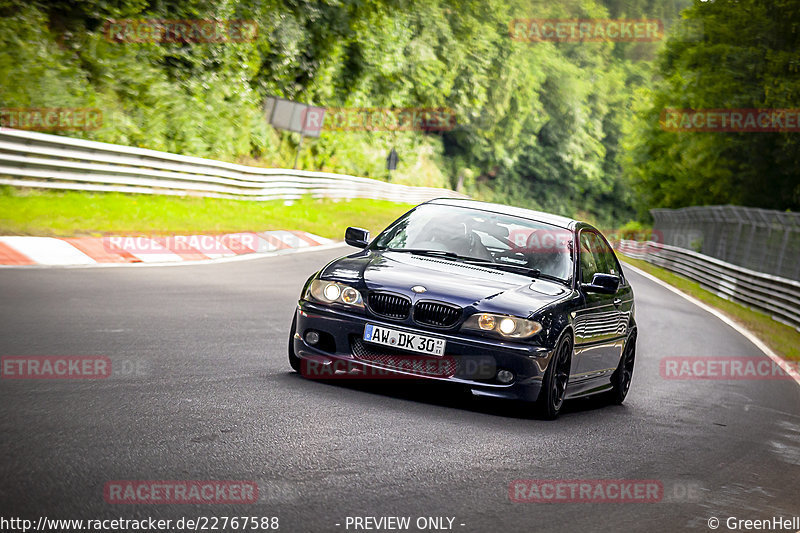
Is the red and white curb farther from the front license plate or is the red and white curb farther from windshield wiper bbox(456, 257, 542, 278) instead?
the front license plate

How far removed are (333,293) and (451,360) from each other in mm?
955

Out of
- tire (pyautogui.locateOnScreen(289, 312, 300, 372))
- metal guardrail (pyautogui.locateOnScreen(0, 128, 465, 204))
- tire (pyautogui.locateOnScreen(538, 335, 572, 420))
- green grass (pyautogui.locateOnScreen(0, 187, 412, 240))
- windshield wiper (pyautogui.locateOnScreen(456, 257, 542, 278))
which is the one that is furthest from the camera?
metal guardrail (pyautogui.locateOnScreen(0, 128, 465, 204))

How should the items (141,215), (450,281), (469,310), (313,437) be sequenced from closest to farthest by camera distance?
(313,437) < (469,310) < (450,281) < (141,215)

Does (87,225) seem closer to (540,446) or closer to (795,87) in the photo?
(540,446)

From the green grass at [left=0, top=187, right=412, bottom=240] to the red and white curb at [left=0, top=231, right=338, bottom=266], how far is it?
528 millimetres

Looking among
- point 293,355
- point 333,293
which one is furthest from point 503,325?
point 293,355

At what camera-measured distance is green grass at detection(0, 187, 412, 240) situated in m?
15.1

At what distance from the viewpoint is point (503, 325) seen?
686 centimetres

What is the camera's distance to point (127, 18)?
28859 millimetres

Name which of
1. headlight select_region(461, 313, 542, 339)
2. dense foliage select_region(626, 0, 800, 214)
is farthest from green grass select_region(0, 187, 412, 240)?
dense foliage select_region(626, 0, 800, 214)

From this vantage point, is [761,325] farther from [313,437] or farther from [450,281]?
[313,437]

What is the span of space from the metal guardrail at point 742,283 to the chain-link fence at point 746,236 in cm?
69

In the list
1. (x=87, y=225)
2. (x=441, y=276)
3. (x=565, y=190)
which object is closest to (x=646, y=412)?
(x=441, y=276)

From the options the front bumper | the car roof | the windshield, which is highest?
the car roof
